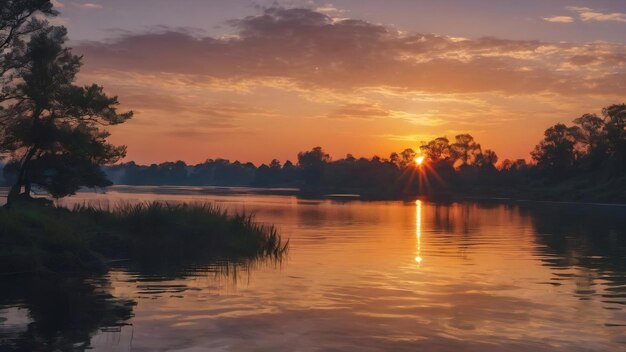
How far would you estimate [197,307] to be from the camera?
20.6 m

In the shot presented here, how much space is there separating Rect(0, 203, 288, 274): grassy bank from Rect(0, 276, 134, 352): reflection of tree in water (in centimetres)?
231

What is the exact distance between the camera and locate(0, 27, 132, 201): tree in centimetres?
4175

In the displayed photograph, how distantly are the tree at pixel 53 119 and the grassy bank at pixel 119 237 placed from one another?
508 centimetres

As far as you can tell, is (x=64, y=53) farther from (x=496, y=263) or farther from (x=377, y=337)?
(x=377, y=337)

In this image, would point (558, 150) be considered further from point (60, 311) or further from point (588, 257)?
point (60, 311)

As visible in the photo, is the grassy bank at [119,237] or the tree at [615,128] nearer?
the grassy bank at [119,237]

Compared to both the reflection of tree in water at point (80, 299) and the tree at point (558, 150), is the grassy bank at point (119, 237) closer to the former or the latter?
the reflection of tree in water at point (80, 299)

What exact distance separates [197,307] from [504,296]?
11.4 m

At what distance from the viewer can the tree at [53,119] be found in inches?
1644

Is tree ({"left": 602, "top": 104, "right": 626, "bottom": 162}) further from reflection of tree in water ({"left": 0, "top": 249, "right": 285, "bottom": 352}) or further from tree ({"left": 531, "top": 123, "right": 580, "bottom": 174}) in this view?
reflection of tree in water ({"left": 0, "top": 249, "right": 285, "bottom": 352})

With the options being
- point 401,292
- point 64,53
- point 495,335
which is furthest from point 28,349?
point 64,53

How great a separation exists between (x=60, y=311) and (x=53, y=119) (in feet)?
90.0

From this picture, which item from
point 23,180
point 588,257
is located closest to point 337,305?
point 588,257

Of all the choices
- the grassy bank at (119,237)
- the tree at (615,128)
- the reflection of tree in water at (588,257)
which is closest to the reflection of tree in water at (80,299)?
the grassy bank at (119,237)
